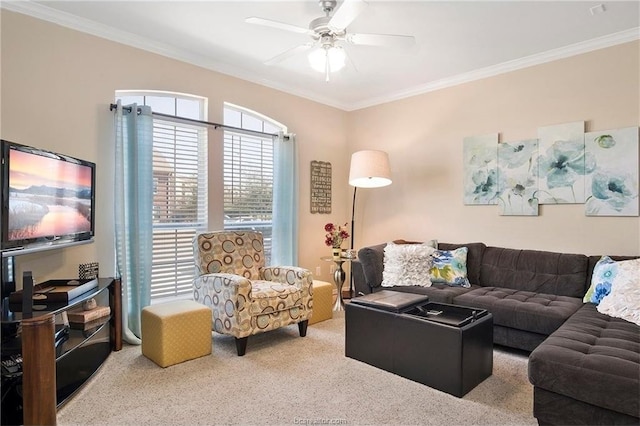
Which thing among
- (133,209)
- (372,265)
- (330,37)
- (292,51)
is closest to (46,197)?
(133,209)

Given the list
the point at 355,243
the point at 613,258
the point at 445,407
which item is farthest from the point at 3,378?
the point at 613,258

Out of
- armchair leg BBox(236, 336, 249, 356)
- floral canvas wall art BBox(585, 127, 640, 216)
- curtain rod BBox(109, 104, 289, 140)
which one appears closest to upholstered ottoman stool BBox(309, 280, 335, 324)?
armchair leg BBox(236, 336, 249, 356)

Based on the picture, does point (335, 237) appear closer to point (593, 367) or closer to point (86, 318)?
point (86, 318)

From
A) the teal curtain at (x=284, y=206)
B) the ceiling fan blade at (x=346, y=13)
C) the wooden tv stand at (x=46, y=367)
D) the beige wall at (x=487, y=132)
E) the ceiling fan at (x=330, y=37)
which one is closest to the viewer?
the wooden tv stand at (x=46, y=367)

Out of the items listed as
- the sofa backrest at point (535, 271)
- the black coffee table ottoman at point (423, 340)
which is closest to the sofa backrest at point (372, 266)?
the black coffee table ottoman at point (423, 340)

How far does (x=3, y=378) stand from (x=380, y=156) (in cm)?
356

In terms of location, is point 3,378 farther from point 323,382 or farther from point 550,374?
point 550,374

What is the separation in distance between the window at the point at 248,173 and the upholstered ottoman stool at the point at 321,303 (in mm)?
870

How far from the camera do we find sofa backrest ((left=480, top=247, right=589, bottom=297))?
3252mm

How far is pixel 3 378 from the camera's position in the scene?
2.11 meters

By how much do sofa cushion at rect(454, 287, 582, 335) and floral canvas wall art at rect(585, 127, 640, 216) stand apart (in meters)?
0.90

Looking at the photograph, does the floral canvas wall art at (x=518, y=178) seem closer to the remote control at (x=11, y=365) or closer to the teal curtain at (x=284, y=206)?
the teal curtain at (x=284, y=206)

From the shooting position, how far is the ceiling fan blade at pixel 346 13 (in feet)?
6.86

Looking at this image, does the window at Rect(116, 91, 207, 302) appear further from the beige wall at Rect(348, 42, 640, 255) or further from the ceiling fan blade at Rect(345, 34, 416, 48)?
the beige wall at Rect(348, 42, 640, 255)
